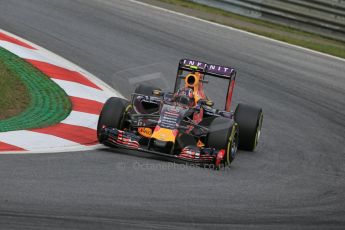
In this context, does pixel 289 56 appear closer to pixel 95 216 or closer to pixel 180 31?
pixel 180 31

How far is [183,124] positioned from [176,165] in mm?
891

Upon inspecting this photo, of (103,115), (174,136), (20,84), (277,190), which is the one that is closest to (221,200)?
(277,190)

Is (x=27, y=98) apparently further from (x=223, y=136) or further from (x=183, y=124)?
(x=223, y=136)

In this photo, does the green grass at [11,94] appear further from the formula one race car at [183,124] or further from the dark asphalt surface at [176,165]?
the dark asphalt surface at [176,165]

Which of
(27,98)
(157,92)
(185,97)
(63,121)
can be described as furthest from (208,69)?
(27,98)

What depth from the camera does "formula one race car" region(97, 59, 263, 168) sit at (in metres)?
9.10

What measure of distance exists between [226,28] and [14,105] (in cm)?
843

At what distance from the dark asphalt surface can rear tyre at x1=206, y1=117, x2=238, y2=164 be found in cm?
23

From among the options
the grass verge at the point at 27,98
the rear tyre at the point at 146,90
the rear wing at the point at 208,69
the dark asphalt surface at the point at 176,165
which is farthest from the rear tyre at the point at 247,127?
the grass verge at the point at 27,98

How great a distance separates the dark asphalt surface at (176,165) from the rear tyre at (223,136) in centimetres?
23

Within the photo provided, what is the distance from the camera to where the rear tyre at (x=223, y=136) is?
929 centimetres

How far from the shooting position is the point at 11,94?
10523mm

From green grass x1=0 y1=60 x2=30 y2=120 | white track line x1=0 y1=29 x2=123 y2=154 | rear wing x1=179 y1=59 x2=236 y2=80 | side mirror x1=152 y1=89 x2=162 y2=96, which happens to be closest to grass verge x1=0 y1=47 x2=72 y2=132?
green grass x1=0 y1=60 x2=30 y2=120

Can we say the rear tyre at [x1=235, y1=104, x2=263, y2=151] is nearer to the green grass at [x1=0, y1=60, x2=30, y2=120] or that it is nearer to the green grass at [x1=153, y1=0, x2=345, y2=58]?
the green grass at [x1=0, y1=60, x2=30, y2=120]
